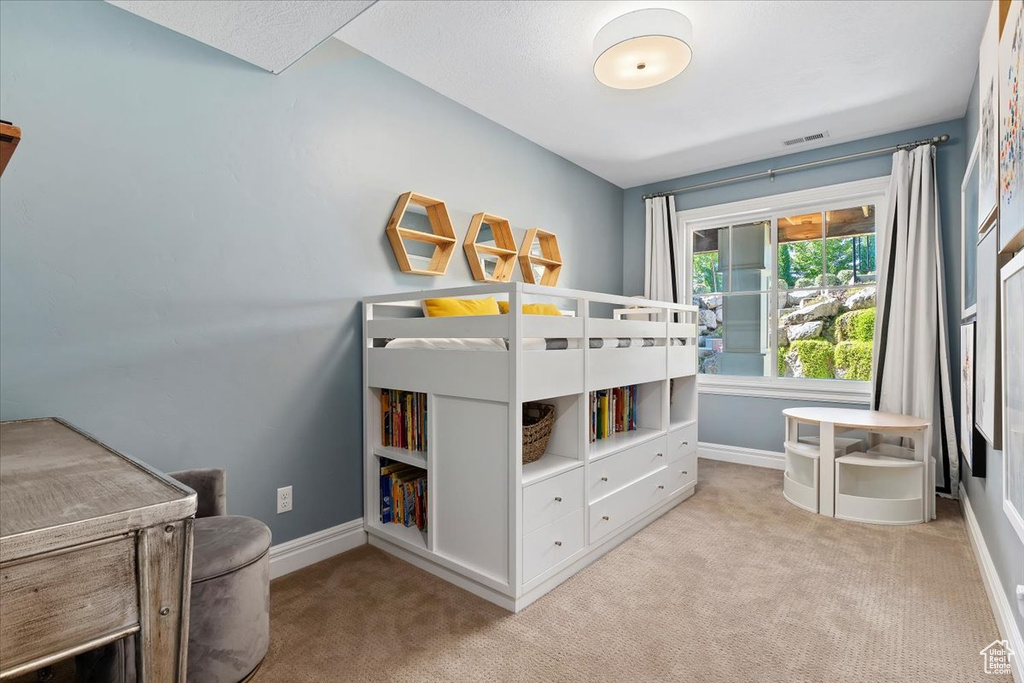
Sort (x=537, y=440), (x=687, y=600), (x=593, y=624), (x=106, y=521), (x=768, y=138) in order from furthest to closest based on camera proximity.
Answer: (x=768, y=138)
(x=537, y=440)
(x=687, y=600)
(x=593, y=624)
(x=106, y=521)

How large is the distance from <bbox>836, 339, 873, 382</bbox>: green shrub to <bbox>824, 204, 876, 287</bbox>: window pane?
451 mm

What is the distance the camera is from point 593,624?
67.4 inches

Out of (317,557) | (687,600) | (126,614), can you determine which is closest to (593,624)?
(687,600)

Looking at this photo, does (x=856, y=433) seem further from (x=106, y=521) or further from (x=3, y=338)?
(x=3, y=338)

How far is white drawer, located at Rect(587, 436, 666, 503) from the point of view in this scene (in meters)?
2.18

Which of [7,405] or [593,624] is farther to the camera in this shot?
[593,624]

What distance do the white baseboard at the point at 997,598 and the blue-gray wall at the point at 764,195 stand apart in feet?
4.23

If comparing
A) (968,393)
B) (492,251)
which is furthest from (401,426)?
(968,393)

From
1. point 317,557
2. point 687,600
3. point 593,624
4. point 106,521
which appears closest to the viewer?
point 106,521

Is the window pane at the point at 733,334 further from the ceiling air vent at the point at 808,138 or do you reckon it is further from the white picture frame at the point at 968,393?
the white picture frame at the point at 968,393

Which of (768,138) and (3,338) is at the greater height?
(768,138)

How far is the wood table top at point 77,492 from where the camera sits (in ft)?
2.10

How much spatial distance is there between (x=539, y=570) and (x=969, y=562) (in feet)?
6.29

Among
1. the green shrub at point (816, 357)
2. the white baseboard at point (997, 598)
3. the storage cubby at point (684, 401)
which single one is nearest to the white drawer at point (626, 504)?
the storage cubby at point (684, 401)
